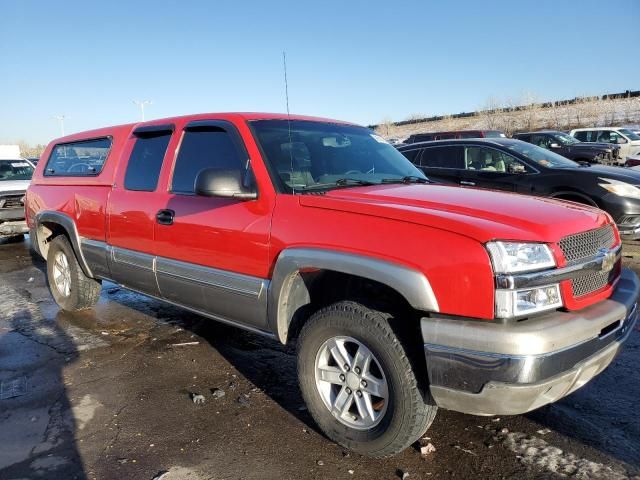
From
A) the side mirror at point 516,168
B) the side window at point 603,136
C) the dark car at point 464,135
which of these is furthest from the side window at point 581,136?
the side mirror at point 516,168

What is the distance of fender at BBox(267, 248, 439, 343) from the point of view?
2.36 m

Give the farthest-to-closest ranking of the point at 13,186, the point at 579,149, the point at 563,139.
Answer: the point at 563,139 → the point at 579,149 → the point at 13,186

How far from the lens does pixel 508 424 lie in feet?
10.0

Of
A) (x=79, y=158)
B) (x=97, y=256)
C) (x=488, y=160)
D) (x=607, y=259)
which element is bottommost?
(x=97, y=256)

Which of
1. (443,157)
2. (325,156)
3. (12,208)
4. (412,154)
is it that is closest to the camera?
(325,156)

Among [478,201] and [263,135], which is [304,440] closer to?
[478,201]

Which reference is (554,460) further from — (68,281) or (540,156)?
(540,156)

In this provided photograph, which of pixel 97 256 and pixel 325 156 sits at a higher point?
pixel 325 156

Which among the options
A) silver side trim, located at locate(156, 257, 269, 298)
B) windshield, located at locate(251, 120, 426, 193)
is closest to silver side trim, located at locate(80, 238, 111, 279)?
silver side trim, located at locate(156, 257, 269, 298)

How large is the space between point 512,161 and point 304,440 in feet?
20.5

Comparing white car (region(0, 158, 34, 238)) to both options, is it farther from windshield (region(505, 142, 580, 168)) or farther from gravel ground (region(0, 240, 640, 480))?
windshield (region(505, 142, 580, 168))

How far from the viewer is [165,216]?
374cm

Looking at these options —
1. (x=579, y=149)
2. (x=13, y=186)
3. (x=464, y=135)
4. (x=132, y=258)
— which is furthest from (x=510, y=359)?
(x=464, y=135)

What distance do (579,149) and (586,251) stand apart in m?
16.1
